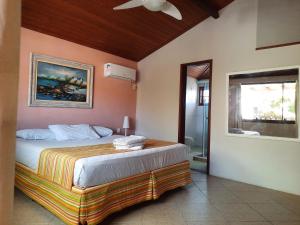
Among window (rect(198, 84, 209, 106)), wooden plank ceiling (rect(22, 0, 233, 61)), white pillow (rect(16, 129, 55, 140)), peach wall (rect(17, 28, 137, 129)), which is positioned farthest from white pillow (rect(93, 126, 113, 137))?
window (rect(198, 84, 209, 106))

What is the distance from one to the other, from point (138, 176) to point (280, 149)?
234 centimetres

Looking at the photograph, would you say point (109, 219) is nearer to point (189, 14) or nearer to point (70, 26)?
point (70, 26)

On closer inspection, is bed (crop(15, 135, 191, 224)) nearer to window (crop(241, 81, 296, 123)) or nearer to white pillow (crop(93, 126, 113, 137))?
white pillow (crop(93, 126, 113, 137))

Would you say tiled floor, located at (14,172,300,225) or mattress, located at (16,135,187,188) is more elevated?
mattress, located at (16,135,187,188)

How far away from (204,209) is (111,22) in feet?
10.7

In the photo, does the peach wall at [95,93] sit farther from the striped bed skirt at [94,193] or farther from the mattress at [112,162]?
the striped bed skirt at [94,193]

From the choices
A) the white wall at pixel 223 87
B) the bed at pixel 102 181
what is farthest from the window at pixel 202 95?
the bed at pixel 102 181

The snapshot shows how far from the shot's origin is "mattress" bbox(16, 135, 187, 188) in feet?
6.81

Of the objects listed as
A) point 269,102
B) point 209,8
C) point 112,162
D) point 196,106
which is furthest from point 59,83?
point 196,106

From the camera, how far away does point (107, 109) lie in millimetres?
4770

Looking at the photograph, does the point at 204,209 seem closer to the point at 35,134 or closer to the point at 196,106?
the point at 35,134

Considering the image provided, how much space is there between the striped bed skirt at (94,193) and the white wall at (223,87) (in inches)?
52.9

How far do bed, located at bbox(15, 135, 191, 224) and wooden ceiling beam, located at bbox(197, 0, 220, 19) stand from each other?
2432mm

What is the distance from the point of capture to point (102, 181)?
221 centimetres
